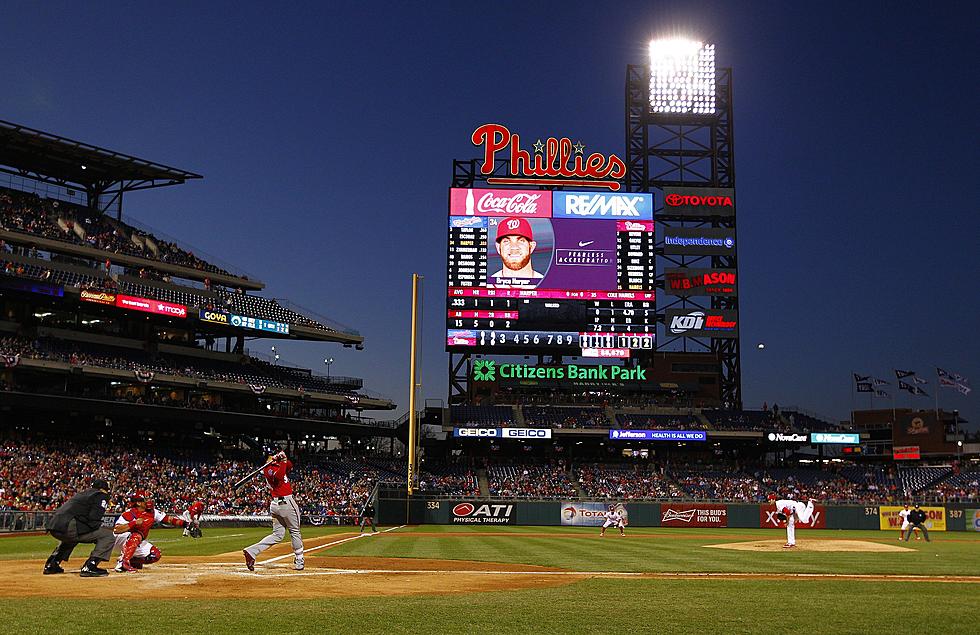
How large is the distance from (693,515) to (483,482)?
52.4ft

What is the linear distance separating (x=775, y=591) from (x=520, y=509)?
34.2m

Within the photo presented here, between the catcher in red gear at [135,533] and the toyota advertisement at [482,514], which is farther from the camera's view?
the toyota advertisement at [482,514]

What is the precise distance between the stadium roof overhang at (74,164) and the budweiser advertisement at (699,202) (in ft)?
112

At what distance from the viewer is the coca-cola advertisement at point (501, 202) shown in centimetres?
5772

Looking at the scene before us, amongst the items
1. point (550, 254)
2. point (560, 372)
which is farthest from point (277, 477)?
point (560, 372)

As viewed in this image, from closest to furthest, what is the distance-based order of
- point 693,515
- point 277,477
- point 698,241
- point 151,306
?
1. point 277,477
2. point 693,515
3. point 151,306
4. point 698,241

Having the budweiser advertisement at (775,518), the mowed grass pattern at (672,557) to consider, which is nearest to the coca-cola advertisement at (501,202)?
the budweiser advertisement at (775,518)

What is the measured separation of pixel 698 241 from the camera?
62719 mm

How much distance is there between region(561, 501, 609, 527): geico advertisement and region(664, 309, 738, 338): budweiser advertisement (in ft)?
62.9

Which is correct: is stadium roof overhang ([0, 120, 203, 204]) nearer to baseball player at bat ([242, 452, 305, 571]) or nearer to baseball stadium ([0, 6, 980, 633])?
baseball stadium ([0, 6, 980, 633])

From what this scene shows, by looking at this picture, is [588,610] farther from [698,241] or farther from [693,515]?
[698,241]

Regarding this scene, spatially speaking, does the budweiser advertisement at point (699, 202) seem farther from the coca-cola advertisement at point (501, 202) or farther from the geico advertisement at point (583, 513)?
the geico advertisement at point (583, 513)

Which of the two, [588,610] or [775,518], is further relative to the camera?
[775,518]

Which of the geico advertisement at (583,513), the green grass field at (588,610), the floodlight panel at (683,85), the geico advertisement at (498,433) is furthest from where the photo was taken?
the floodlight panel at (683,85)
